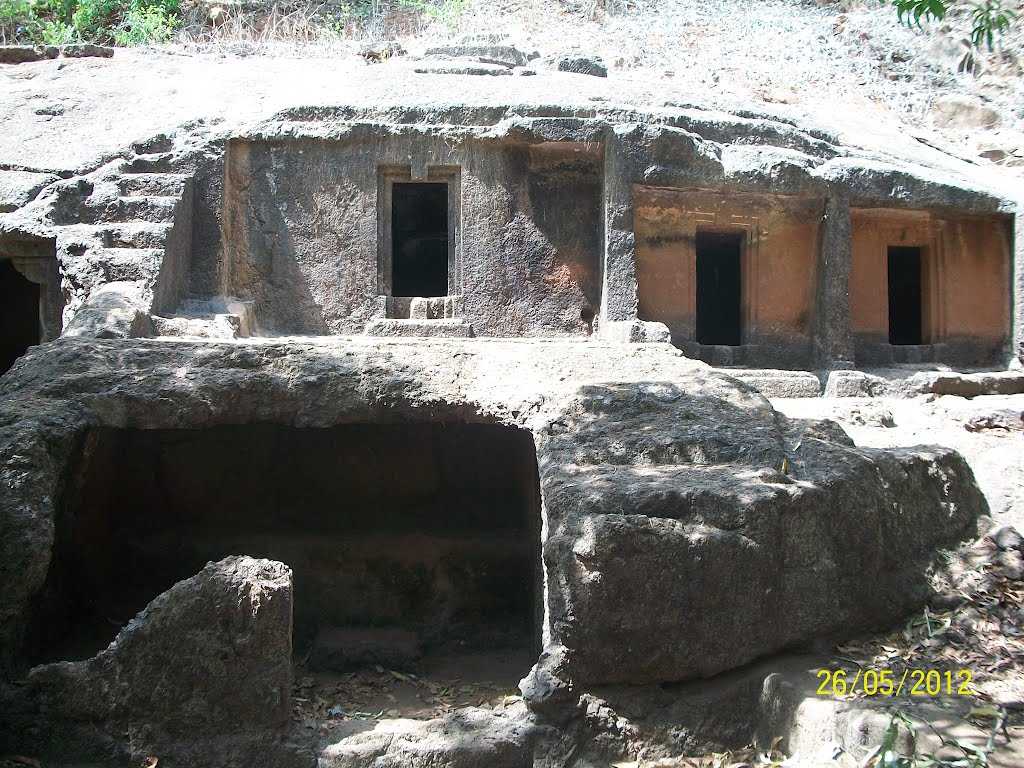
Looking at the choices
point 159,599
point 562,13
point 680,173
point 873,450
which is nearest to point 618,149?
point 680,173

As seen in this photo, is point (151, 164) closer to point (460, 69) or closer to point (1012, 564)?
point (460, 69)

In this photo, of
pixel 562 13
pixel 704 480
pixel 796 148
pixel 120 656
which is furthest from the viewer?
pixel 562 13

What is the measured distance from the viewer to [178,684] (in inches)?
140

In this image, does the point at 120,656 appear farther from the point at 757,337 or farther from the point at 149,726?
the point at 757,337

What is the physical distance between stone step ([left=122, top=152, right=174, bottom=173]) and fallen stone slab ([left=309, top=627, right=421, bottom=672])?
424cm

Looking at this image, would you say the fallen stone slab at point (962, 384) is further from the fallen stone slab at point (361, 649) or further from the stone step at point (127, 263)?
the stone step at point (127, 263)

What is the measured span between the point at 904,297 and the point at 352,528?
29.0 feet

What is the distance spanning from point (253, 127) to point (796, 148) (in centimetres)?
511

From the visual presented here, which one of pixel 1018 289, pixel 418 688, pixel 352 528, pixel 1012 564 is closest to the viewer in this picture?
pixel 1012 564

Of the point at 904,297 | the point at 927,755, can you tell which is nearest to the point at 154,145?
the point at 927,755

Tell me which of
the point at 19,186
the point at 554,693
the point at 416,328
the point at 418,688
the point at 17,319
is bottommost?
the point at 418,688

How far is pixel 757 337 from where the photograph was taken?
9.00 meters

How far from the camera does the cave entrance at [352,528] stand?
18.5ft
